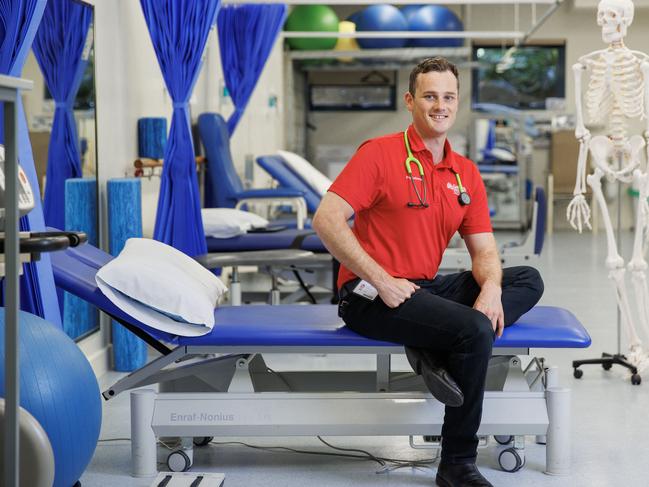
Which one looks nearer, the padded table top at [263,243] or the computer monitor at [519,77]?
the padded table top at [263,243]

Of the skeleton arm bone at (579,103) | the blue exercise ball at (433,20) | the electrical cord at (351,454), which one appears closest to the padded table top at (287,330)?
the electrical cord at (351,454)

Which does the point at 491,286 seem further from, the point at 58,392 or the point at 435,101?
the point at 58,392

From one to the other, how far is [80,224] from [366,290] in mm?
1902

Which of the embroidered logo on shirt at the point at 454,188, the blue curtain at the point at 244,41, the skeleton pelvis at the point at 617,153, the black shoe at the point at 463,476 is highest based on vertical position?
the blue curtain at the point at 244,41

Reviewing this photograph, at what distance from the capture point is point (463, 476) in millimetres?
2945

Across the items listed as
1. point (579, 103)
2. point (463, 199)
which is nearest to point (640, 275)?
point (579, 103)

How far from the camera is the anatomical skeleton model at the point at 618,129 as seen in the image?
14.3ft

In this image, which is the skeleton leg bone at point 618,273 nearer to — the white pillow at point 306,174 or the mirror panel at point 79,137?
the mirror panel at point 79,137

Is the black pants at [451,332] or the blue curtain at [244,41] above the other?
the blue curtain at [244,41]

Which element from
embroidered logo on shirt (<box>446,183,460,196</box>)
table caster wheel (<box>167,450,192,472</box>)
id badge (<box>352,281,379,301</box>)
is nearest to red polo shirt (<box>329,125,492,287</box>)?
embroidered logo on shirt (<box>446,183,460,196</box>)

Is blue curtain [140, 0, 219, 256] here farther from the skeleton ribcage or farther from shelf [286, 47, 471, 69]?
shelf [286, 47, 471, 69]

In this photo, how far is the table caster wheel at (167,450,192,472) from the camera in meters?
3.20

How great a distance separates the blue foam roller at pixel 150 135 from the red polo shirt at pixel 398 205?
2526 millimetres

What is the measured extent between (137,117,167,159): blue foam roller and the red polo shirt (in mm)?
2526
